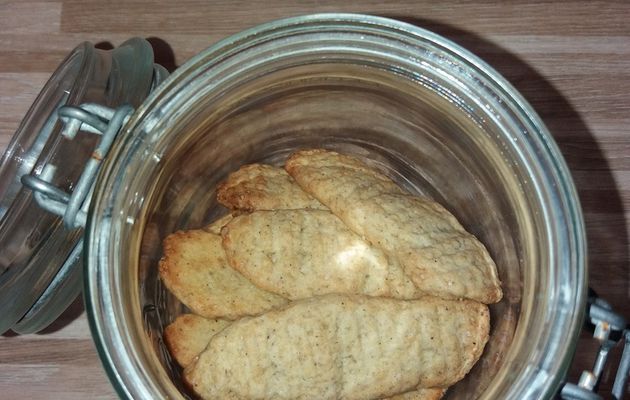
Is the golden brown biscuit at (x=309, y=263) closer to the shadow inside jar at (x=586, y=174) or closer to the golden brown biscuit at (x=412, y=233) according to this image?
the golden brown biscuit at (x=412, y=233)

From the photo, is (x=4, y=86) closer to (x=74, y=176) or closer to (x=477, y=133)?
(x=74, y=176)

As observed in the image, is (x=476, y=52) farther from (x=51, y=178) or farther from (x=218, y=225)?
(x=51, y=178)

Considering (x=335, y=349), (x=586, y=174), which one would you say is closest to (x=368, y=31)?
(x=335, y=349)

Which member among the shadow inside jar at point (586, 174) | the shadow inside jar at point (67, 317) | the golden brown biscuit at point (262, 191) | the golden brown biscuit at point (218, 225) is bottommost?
the shadow inside jar at point (67, 317)

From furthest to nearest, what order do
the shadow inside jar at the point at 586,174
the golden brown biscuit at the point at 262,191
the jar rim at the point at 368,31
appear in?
1. the shadow inside jar at the point at 586,174
2. the golden brown biscuit at the point at 262,191
3. the jar rim at the point at 368,31

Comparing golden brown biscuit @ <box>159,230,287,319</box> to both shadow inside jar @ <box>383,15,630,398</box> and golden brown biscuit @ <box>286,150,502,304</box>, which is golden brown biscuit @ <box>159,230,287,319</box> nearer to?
golden brown biscuit @ <box>286,150,502,304</box>

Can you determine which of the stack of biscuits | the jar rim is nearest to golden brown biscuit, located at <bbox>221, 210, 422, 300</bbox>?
the stack of biscuits

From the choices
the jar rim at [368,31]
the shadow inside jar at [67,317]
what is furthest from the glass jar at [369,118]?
the shadow inside jar at [67,317]
